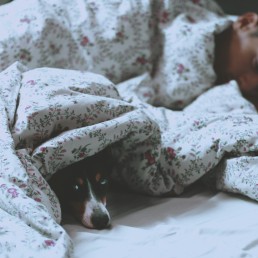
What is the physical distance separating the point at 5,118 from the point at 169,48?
2.59 feet

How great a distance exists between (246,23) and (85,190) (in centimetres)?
100

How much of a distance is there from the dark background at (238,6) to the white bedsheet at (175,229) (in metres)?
1.06

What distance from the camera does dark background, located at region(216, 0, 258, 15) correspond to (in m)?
1.98

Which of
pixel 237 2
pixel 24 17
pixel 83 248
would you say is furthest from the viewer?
pixel 237 2

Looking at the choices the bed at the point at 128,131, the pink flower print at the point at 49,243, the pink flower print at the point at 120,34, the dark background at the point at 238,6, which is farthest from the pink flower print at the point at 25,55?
the dark background at the point at 238,6

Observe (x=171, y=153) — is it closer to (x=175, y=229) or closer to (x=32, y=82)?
(x=175, y=229)

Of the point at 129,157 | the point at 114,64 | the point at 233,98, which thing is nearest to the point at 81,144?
the point at 129,157

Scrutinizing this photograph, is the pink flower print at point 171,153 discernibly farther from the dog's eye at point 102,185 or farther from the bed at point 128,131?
the dog's eye at point 102,185

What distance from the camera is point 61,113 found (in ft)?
3.29

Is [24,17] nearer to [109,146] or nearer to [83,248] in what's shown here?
[109,146]

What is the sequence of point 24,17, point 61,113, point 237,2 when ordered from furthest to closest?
point 237,2, point 24,17, point 61,113

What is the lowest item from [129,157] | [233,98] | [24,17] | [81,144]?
[233,98]

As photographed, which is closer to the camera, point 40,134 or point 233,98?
point 40,134

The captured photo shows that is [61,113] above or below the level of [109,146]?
above
